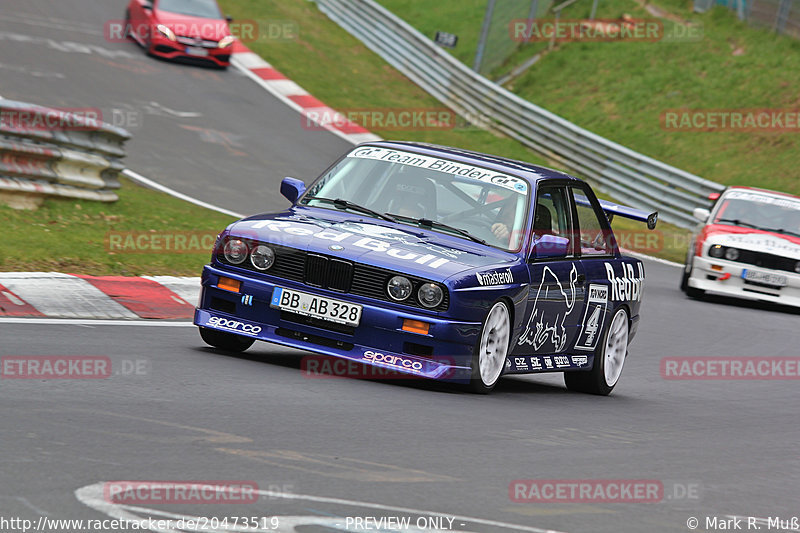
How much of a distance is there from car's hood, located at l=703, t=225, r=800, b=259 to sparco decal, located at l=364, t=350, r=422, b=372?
1103cm

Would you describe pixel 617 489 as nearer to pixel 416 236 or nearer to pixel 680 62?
pixel 416 236

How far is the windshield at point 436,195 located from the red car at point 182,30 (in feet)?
59.5

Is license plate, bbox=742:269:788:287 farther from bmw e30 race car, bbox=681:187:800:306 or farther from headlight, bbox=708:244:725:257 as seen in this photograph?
headlight, bbox=708:244:725:257

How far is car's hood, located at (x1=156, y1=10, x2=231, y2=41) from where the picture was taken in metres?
26.4

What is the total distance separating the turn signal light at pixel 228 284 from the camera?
815cm

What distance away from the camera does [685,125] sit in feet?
103

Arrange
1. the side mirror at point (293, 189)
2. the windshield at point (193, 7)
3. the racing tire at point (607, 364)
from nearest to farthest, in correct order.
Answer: the side mirror at point (293, 189)
the racing tire at point (607, 364)
the windshield at point (193, 7)

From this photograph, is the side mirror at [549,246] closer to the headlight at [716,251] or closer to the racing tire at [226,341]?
the racing tire at [226,341]

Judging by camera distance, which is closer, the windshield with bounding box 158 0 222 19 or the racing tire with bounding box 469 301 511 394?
the racing tire with bounding box 469 301 511 394

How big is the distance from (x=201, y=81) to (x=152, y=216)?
39.6 feet

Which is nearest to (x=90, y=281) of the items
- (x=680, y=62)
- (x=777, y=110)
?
(x=777, y=110)
